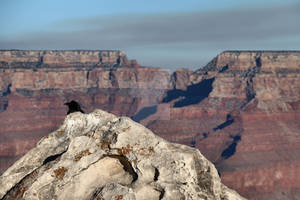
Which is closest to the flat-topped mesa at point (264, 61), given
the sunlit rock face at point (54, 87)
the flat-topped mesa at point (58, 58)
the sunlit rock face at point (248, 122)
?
the sunlit rock face at point (248, 122)

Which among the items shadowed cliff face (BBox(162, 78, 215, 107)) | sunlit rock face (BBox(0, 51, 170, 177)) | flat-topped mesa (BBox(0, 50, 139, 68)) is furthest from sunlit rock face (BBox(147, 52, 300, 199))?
flat-topped mesa (BBox(0, 50, 139, 68))

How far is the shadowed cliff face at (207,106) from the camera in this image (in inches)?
3958

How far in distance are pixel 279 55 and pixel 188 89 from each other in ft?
159

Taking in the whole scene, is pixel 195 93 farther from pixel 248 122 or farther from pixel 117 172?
pixel 117 172

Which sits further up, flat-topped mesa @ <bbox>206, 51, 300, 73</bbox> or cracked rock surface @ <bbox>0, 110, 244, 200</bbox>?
flat-topped mesa @ <bbox>206, 51, 300, 73</bbox>

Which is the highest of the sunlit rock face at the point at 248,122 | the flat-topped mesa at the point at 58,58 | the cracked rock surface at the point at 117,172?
the flat-topped mesa at the point at 58,58

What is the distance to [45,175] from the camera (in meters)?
7.95

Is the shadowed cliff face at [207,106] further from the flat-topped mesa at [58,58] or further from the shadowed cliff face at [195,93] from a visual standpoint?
the shadowed cliff face at [195,93]

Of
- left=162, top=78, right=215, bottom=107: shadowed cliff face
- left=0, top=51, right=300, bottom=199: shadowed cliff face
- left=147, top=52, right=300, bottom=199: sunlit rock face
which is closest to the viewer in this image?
left=147, top=52, right=300, bottom=199: sunlit rock face

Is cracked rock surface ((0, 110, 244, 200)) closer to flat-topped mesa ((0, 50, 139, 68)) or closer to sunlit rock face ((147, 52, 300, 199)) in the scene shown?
sunlit rock face ((147, 52, 300, 199))

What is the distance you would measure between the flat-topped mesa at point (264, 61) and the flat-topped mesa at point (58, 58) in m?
53.7

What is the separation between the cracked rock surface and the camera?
7.73m

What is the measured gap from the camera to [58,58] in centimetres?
18062

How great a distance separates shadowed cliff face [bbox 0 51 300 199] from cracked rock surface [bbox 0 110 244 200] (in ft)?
264
